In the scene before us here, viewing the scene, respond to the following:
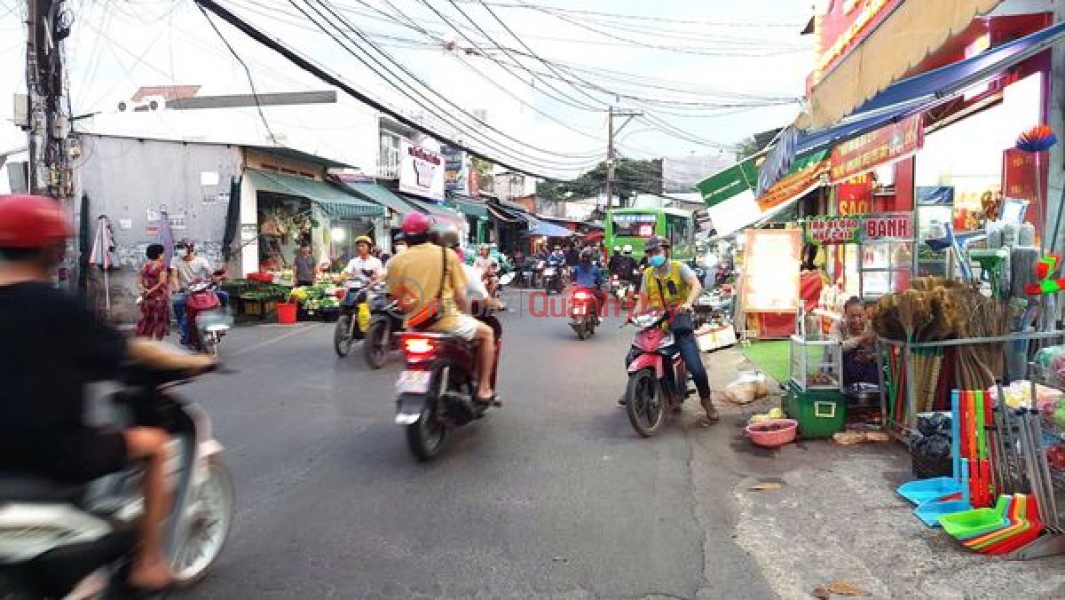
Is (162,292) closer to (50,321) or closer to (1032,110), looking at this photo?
(50,321)

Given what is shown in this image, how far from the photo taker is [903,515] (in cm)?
442

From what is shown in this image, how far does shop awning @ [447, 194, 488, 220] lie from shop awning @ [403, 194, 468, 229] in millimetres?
2404

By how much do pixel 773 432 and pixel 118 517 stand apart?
470 cm

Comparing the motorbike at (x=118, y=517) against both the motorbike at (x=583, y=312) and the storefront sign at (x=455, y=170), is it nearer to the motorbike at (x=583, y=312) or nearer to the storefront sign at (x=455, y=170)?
the motorbike at (x=583, y=312)

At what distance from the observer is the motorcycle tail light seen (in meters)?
5.34

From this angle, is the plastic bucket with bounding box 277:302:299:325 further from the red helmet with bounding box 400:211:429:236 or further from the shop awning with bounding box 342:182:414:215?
the red helmet with bounding box 400:211:429:236

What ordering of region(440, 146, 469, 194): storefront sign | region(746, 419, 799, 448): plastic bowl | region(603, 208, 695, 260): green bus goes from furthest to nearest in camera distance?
region(440, 146, 469, 194): storefront sign
region(603, 208, 695, 260): green bus
region(746, 419, 799, 448): plastic bowl

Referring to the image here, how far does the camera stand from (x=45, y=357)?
2.37 m

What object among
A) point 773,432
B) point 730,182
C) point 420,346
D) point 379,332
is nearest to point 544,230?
point 730,182

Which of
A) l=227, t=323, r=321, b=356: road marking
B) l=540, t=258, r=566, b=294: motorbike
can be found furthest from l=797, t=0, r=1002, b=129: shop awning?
l=540, t=258, r=566, b=294: motorbike

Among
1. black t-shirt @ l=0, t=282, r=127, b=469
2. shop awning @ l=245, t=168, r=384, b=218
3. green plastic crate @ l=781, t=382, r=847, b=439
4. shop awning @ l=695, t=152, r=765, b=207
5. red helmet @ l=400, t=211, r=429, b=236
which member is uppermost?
shop awning @ l=245, t=168, r=384, b=218

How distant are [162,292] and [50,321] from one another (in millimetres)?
8657

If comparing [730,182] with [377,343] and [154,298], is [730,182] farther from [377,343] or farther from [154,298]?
[154,298]

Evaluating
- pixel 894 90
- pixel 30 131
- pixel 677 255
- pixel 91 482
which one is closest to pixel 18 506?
pixel 91 482
